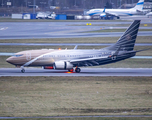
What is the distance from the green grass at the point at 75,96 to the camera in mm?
23016

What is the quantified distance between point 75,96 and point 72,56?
15.6 meters

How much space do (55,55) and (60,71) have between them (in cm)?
314

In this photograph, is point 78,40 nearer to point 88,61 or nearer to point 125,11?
point 88,61

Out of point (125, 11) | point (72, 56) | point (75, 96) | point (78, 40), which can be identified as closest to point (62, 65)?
point (72, 56)

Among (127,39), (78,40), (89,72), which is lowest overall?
(89,72)

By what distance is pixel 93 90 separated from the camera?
3069cm

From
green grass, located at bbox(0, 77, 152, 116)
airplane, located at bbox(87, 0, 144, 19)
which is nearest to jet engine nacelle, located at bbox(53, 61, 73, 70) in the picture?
green grass, located at bbox(0, 77, 152, 116)

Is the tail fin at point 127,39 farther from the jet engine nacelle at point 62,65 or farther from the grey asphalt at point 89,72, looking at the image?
the jet engine nacelle at point 62,65

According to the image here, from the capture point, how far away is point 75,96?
28.0 metres

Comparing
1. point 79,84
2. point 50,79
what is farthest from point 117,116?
point 50,79

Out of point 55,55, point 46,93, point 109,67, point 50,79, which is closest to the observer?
point 46,93

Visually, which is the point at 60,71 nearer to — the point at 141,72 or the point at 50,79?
the point at 50,79

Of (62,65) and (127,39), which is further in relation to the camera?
(127,39)

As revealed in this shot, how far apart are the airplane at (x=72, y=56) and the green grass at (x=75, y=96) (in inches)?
220
